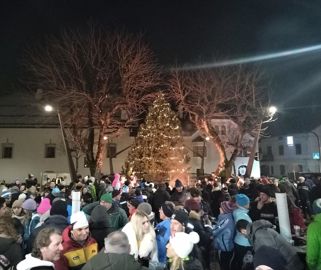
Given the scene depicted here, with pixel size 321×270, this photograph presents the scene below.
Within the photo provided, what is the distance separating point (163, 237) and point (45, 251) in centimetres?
272

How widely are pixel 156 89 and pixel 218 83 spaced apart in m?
5.78

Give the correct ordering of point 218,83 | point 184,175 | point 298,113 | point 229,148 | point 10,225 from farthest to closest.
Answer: point 298,113 → point 229,148 → point 218,83 → point 184,175 → point 10,225

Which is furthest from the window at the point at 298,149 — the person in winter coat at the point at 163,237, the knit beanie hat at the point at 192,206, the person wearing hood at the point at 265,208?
the person in winter coat at the point at 163,237

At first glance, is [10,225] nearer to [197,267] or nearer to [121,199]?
[197,267]

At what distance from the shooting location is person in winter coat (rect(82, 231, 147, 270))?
3.72 m

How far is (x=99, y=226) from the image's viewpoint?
19.6 feet

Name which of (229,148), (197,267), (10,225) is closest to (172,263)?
(197,267)

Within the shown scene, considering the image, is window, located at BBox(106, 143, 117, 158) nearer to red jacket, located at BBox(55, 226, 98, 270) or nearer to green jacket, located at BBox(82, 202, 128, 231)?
green jacket, located at BBox(82, 202, 128, 231)

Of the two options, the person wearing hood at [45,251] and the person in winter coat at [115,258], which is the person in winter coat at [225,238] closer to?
the person in winter coat at [115,258]

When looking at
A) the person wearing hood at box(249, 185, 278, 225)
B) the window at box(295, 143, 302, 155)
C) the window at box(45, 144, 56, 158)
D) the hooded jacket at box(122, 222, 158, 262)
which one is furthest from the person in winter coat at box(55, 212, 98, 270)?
Answer: the window at box(295, 143, 302, 155)

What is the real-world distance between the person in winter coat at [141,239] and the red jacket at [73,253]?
0.71m

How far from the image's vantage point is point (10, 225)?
4738 millimetres

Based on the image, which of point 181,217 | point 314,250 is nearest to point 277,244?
point 314,250

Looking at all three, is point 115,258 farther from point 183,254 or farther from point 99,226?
point 99,226
